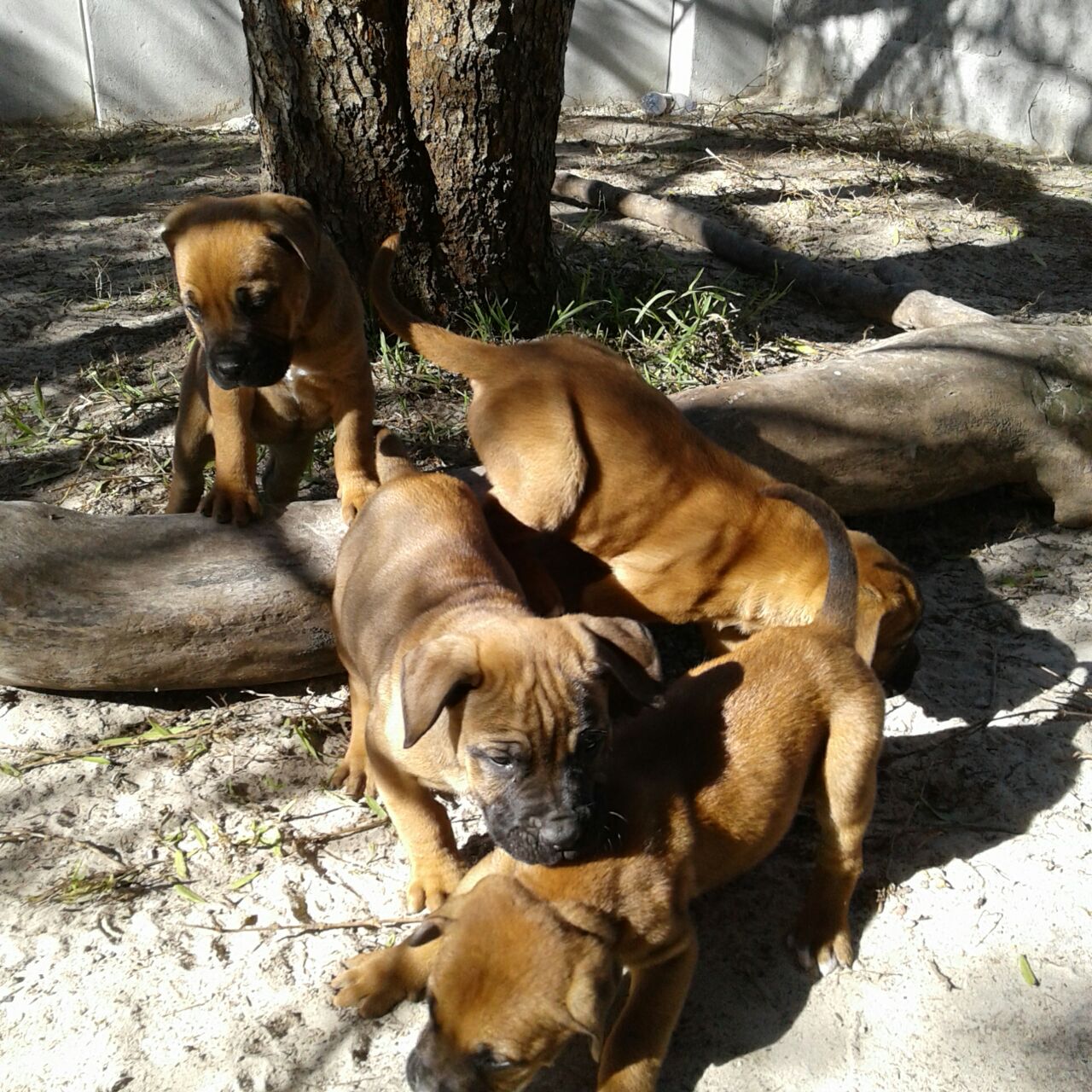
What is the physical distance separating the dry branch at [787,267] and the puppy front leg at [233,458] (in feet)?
13.1

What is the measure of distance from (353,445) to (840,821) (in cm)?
248

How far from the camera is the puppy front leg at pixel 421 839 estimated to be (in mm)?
3664

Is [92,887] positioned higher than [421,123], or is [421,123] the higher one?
[421,123]

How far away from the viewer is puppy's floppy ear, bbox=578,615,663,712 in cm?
323

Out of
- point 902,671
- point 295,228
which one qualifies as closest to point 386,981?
point 902,671

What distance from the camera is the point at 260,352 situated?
4348mm

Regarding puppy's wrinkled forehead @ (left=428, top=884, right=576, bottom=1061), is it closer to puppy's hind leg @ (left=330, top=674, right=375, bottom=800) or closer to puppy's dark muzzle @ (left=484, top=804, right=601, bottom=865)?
puppy's dark muzzle @ (left=484, top=804, right=601, bottom=865)

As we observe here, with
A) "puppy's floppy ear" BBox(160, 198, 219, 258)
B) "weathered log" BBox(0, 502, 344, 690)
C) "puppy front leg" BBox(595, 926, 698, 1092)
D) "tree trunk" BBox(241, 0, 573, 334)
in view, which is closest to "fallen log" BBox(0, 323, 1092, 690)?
"weathered log" BBox(0, 502, 344, 690)

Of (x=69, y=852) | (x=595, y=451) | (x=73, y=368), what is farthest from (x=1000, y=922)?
(x=73, y=368)

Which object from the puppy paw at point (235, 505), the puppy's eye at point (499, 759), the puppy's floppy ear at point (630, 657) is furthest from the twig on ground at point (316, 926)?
the puppy paw at point (235, 505)

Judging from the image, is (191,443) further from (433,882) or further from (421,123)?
(433,882)

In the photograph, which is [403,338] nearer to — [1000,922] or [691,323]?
[691,323]

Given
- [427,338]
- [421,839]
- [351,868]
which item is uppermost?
[427,338]

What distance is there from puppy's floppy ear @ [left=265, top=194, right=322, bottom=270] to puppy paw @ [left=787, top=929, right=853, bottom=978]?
9.96 feet
